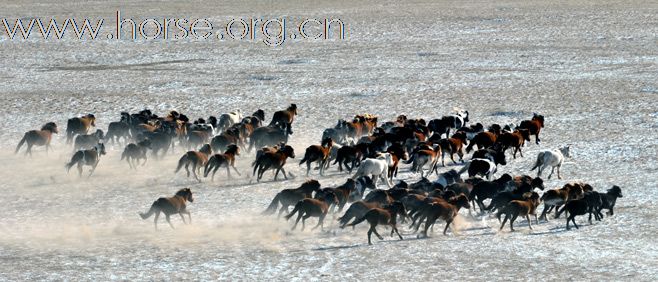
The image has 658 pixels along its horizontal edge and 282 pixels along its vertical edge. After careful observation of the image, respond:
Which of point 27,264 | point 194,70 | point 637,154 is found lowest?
point 27,264

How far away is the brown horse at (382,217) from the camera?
642 inches

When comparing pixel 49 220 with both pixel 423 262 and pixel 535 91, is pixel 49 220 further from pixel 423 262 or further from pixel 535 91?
pixel 535 91

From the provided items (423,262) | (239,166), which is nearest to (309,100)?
(239,166)

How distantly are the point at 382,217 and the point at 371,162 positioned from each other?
13.7ft

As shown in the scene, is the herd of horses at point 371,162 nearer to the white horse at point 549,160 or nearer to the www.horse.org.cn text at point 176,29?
the white horse at point 549,160

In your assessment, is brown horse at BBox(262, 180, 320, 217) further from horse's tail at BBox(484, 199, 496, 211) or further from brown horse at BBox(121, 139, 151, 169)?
brown horse at BBox(121, 139, 151, 169)

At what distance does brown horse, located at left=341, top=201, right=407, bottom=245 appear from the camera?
16312 millimetres

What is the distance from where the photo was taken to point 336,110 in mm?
30328

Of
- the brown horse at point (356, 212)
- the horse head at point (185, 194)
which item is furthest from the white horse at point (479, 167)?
the horse head at point (185, 194)

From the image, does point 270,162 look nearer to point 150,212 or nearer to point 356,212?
point 150,212

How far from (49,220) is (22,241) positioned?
1684 millimetres

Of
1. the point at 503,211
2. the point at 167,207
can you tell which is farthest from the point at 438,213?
the point at 167,207

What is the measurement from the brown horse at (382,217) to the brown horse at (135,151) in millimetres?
7336

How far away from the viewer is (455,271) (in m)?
14.9
